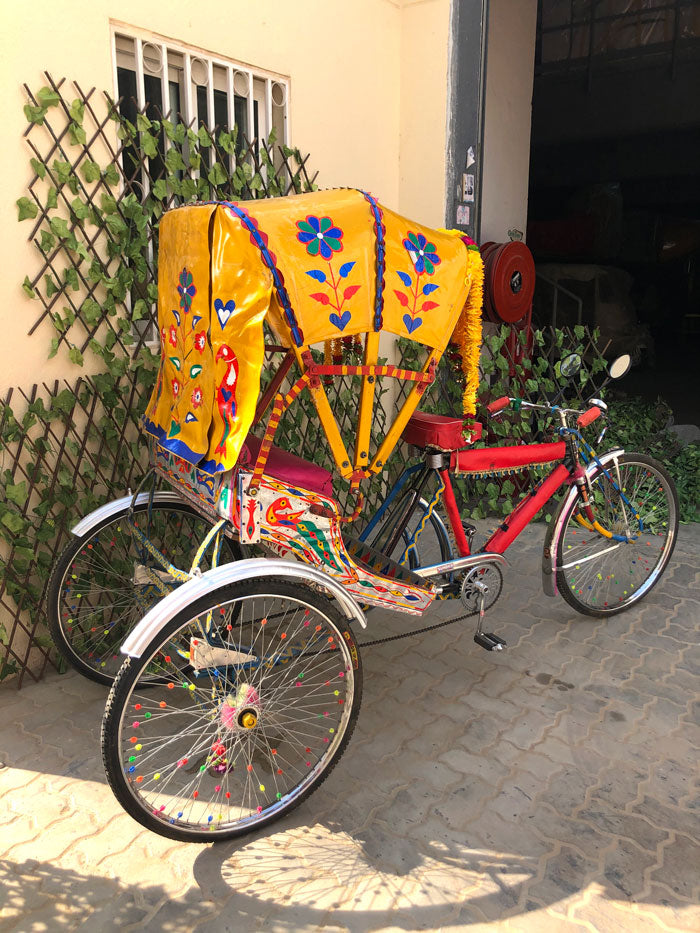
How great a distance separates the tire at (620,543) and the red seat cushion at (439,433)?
81cm

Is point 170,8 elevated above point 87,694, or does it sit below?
above

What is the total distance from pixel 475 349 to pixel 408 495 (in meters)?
0.74

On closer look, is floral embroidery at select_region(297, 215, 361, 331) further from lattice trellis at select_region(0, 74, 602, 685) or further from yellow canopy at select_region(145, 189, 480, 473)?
lattice trellis at select_region(0, 74, 602, 685)

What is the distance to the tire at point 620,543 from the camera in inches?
144

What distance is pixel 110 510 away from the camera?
9.64 feet

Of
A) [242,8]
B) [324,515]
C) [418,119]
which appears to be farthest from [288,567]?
[418,119]

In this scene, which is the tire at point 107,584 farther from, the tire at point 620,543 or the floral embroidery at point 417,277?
the tire at point 620,543

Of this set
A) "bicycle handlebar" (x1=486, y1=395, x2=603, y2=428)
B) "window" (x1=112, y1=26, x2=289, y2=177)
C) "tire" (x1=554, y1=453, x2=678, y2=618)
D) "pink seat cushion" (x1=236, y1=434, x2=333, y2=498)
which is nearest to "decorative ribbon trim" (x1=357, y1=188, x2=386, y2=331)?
"pink seat cushion" (x1=236, y1=434, x2=333, y2=498)

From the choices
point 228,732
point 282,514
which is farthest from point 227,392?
point 228,732

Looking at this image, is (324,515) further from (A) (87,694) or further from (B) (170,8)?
(B) (170,8)

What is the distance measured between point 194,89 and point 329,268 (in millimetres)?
1824

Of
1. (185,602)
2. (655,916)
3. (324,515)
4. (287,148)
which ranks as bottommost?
(655,916)

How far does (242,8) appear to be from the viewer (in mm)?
3607

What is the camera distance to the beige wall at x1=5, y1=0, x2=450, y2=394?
287 cm
